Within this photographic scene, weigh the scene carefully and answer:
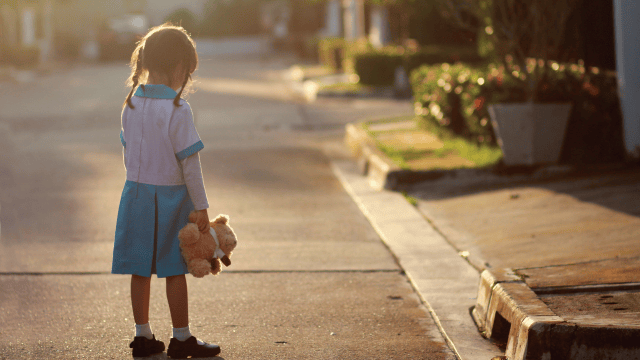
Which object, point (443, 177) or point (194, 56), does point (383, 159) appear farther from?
point (194, 56)

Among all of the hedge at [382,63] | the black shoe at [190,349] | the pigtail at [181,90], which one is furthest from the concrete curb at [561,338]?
the hedge at [382,63]

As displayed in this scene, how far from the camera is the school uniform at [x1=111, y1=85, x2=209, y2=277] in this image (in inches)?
142

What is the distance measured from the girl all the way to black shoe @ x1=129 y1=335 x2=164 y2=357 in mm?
107

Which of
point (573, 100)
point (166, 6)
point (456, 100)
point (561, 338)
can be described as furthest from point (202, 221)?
point (166, 6)

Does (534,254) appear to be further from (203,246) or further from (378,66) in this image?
(378,66)

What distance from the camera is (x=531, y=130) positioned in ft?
25.7

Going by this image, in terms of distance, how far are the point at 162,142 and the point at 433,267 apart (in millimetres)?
2335

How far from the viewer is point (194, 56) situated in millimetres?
3699

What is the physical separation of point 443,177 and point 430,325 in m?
3.85

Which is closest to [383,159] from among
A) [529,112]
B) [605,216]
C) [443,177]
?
[443,177]

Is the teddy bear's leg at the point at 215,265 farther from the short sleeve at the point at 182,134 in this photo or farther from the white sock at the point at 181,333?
the short sleeve at the point at 182,134

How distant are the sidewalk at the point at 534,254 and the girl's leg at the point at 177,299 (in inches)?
51.5

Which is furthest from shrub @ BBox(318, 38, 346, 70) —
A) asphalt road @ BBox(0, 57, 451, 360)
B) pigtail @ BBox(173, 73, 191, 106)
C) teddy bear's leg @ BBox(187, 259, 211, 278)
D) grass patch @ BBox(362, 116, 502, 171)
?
teddy bear's leg @ BBox(187, 259, 211, 278)

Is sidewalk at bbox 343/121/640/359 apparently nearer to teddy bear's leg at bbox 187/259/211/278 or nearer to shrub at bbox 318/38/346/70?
teddy bear's leg at bbox 187/259/211/278
